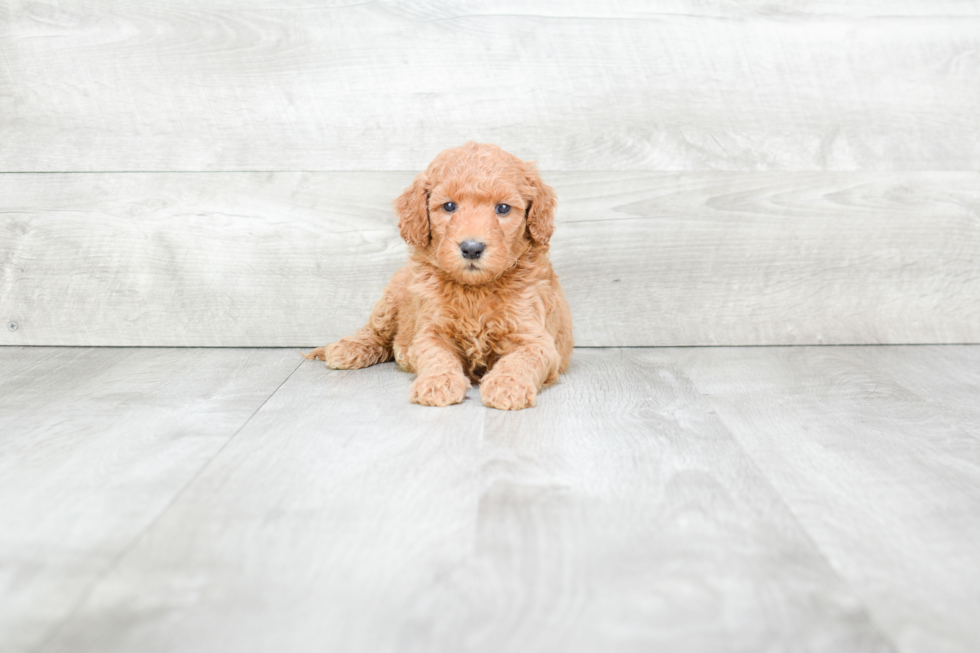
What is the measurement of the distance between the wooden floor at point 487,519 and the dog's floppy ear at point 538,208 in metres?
0.40

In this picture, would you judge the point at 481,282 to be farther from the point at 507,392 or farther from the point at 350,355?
the point at 350,355

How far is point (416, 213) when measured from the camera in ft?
6.34

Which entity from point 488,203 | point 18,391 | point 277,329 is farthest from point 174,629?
point 277,329

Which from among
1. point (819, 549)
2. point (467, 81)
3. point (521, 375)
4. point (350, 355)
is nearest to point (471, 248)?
point (521, 375)

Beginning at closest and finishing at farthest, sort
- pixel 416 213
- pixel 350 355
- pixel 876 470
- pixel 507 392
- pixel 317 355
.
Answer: pixel 876 470
pixel 507 392
pixel 416 213
pixel 350 355
pixel 317 355

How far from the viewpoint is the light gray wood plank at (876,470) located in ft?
3.35

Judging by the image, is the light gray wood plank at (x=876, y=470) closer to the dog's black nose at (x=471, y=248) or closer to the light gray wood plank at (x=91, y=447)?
the dog's black nose at (x=471, y=248)

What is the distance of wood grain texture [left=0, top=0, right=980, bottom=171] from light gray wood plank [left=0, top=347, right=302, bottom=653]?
0.68 metres

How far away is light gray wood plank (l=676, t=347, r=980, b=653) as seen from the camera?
3.35ft

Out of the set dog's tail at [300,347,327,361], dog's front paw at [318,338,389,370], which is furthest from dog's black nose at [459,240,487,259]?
dog's tail at [300,347,327,361]

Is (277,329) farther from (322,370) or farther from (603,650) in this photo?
(603,650)

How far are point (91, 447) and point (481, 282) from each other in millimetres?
931

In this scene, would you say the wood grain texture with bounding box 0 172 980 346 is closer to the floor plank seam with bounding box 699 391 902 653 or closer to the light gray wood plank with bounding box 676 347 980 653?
the light gray wood plank with bounding box 676 347 980 653

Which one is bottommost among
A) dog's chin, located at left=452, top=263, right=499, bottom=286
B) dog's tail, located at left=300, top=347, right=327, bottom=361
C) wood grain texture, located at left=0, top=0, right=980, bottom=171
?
dog's tail, located at left=300, top=347, right=327, bottom=361
